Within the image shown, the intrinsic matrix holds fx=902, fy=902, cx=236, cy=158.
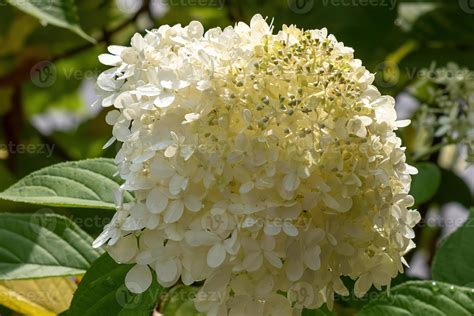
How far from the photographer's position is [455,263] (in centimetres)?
135

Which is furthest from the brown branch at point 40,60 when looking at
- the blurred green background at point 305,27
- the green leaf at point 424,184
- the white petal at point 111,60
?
the white petal at point 111,60

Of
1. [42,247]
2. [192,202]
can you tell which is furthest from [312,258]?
[42,247]

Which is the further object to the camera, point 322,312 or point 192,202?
point 322,312

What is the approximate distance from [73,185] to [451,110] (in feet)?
2.73

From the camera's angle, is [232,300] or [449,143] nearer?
[232,300]

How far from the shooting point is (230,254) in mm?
1001

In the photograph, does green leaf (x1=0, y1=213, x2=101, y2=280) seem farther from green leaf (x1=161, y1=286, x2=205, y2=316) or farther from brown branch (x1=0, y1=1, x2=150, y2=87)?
brown branch (x1=0, y1=1, x2=150, y2=87)

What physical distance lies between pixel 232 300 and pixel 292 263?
0.29ft

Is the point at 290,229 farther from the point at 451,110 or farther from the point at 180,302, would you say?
the point at 451,110

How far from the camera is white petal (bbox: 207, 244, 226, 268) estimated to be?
100 centimetres

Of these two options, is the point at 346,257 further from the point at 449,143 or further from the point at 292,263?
the point at 449,143

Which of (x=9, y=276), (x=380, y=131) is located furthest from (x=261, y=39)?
(x=9, y=276)

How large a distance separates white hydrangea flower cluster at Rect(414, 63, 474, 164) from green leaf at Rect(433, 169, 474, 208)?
28cm

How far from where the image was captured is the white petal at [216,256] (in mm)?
997
